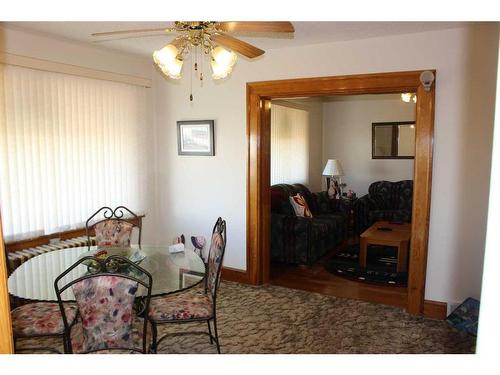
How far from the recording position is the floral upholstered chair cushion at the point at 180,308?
2.75 m

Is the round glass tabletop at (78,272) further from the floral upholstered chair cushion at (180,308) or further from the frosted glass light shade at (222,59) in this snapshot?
the frosted glass light shade at (222,59)

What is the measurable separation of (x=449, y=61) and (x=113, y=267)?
3019 mm

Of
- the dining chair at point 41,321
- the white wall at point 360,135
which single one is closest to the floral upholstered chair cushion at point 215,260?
the dining chair at point 41,321

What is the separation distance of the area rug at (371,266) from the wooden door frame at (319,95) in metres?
0.93

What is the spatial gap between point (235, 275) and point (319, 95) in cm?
212

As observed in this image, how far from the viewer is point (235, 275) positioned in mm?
4574

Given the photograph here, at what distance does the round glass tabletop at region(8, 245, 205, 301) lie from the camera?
2.53 metres

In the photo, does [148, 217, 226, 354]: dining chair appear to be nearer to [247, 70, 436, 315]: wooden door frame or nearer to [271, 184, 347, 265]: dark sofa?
[247, 70, 436, 315]: wooden door frame

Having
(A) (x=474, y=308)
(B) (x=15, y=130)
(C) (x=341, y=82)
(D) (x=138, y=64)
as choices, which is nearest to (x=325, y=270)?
(A) (x=474, y=308)

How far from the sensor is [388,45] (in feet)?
11.7

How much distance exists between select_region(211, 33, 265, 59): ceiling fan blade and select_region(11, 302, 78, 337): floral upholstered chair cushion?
196 centimetres
